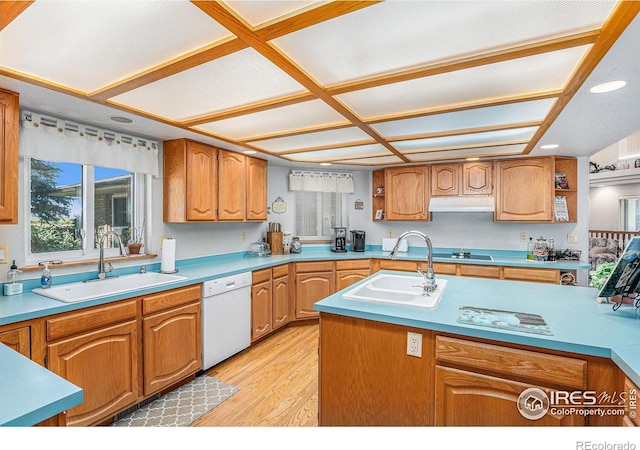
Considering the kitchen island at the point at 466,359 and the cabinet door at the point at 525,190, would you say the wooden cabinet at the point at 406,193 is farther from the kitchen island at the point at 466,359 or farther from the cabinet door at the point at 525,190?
the kitchen island at the point at 466,359

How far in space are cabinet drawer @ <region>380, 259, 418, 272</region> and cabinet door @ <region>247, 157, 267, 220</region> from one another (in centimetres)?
166

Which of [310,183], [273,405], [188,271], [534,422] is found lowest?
[273,405]

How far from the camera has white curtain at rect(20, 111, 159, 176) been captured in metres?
2.03

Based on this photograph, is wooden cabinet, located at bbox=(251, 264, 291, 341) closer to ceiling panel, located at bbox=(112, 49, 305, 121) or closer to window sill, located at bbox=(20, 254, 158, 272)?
window sill, located at bbox=(20, 254, 158, 272)

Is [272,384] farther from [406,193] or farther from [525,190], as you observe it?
[525,190]

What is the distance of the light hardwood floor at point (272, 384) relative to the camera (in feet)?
6.85

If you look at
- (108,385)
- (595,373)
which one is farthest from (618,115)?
(108,385)

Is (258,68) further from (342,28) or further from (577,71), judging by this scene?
(577,71)

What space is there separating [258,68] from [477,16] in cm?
96

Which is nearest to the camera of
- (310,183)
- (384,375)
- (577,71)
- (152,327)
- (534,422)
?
(534,422)

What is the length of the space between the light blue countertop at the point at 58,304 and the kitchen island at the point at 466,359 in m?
0.23

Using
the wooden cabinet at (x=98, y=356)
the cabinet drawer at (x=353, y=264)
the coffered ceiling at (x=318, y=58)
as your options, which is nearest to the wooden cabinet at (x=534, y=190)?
the coffered ceiling at (x=318, y=58)

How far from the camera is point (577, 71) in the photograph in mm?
1470

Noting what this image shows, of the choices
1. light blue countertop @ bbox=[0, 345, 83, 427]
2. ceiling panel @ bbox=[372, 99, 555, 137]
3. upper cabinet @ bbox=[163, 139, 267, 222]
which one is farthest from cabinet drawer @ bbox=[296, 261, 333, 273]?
light blue countertop @ bbox=[0, 345, 83, 427]
